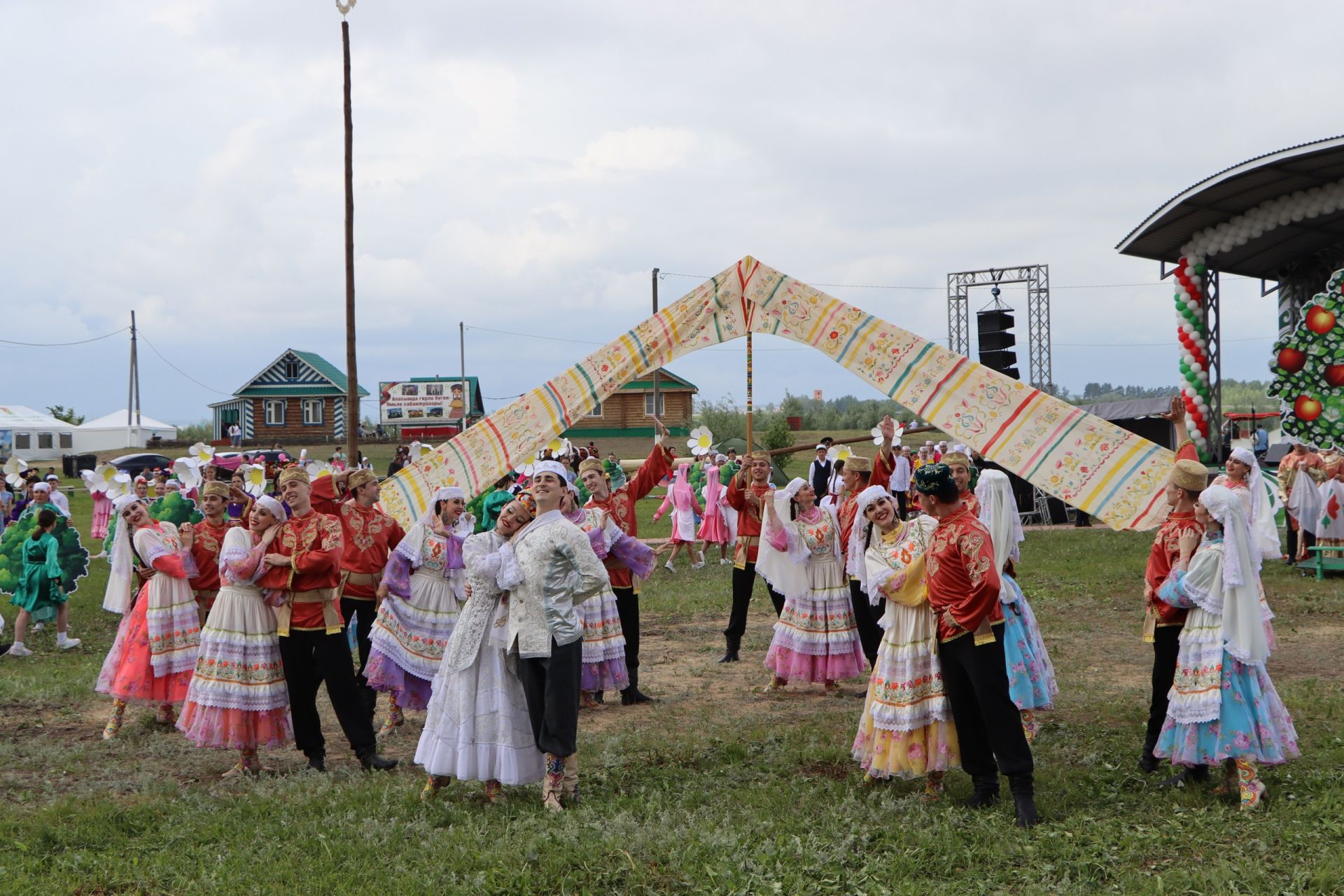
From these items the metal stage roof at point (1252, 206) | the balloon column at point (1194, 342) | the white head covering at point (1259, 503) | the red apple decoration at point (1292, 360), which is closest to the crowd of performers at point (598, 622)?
the white head covering at point (1259, 503)

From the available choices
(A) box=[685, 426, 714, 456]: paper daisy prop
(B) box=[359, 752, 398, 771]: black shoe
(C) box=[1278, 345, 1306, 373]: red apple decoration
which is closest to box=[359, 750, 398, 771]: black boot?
(B) box=[359, 752, 398, 771]: black shoe

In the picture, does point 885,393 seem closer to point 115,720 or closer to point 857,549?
point 857,549

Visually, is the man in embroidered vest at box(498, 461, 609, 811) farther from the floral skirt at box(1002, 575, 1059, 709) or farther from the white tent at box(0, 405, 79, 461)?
the white tent at box(0, 405, 79, 461)

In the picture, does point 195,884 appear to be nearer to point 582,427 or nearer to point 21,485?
point 21,485

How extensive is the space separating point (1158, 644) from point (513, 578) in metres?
3.25

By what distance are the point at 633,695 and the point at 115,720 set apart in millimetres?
3444

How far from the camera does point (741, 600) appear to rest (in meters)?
Result: 9.48

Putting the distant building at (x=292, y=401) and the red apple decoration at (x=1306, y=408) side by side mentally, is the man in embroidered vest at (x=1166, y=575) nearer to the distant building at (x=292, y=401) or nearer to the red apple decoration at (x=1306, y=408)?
the red apple decoration at (x=1306, y=408)

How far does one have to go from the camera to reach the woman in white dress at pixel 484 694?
574cm

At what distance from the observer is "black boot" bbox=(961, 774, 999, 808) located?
18.3ft

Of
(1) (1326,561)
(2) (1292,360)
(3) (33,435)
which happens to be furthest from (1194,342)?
(3) (33,435)

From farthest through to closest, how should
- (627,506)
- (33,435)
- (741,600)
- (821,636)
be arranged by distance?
(33,435) → (741,600) → (627,506) → (821,636)

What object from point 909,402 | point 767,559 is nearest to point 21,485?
point 767,559

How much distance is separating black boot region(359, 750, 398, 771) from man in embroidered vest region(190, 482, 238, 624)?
62.9 inches
